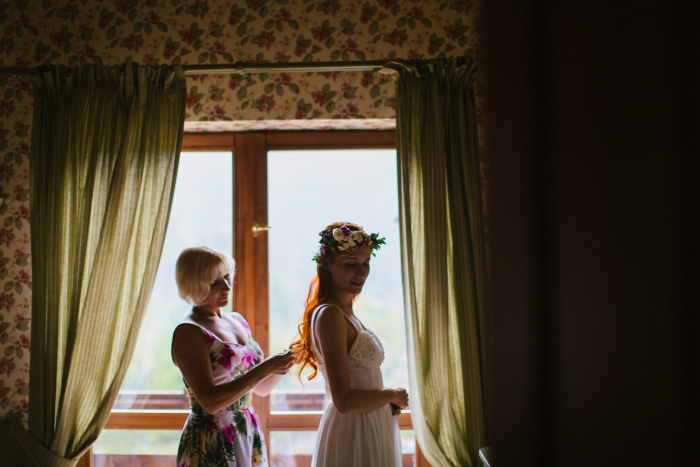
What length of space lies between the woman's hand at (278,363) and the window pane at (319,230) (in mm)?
651

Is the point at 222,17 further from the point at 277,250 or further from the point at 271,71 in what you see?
the point at 277,250

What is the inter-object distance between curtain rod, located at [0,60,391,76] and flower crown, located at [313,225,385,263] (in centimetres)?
87

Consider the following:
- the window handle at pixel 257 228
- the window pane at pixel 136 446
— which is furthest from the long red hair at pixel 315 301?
the window pane at pixel 136 446

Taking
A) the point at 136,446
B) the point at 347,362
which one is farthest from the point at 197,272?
the point at 136,446

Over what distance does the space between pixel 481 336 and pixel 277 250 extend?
1053 millimetres

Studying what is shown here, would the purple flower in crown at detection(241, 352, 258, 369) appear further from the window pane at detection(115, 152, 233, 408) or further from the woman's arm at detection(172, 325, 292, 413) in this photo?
the window pane at detection(115, 152, 233, 408)

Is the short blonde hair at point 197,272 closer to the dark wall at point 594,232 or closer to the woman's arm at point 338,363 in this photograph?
the woman's arm at point 338,363

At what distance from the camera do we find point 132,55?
2.72 m

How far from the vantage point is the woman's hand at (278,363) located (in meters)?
2.04

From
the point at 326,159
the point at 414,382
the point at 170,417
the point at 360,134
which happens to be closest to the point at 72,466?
the point at 170,417

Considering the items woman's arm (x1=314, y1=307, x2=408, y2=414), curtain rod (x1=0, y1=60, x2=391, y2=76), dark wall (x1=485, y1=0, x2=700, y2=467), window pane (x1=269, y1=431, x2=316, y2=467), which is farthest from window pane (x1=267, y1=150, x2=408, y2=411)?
dark wall (x1=485, y1=0, x2=700, y2=467)

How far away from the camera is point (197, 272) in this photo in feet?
6.89

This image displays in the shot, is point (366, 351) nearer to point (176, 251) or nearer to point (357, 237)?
point (357, 237)

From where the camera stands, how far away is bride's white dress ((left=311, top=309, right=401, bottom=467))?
199 centimetres
